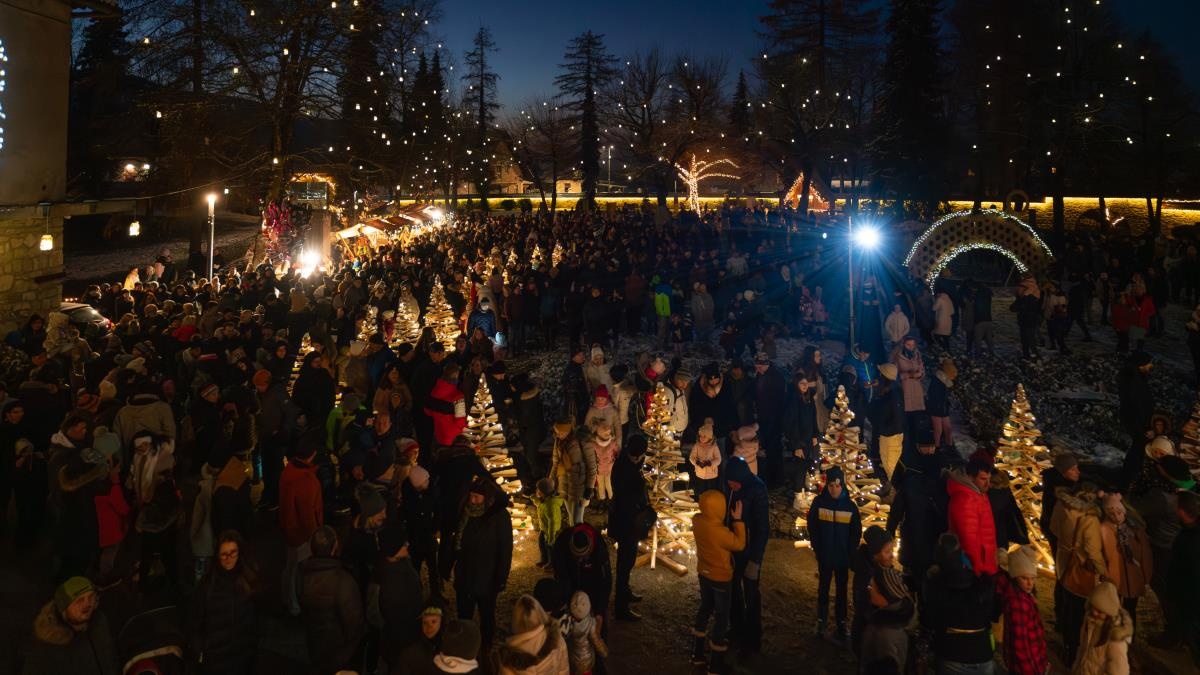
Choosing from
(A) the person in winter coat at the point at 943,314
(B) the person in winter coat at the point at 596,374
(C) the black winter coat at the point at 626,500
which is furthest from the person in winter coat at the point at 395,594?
(A) the person in winter coat at the point at 943,314

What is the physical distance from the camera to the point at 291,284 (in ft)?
58.0

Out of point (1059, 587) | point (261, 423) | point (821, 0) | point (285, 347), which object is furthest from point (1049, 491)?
point (821, 0)

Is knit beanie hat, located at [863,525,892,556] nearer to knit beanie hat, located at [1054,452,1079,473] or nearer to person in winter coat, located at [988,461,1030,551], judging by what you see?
person in winter coat, located at [988,461,1030,551]

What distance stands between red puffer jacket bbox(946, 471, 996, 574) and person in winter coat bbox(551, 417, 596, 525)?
299 cm

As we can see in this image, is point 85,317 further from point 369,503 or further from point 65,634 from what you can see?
point 65,634

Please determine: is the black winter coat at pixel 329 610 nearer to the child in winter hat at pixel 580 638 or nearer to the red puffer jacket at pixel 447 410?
the child in winter hat at pixel 580 638

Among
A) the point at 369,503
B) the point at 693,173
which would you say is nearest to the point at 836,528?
the point at 369,503

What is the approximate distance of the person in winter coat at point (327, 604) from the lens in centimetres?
465

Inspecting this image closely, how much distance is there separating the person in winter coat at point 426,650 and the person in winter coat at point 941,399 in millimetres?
6590

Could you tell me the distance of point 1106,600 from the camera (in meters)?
4.36

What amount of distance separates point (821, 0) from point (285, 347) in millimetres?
33217

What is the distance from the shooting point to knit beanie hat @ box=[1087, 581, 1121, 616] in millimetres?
4348

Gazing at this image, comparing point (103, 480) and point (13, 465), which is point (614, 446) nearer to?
point (103, 480)

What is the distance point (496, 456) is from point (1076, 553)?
16.6ft
